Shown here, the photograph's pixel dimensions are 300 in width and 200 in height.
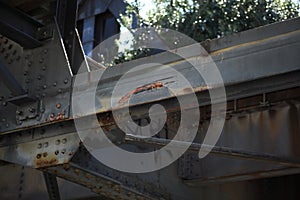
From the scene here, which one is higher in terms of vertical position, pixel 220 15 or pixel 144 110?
pixel 220 15

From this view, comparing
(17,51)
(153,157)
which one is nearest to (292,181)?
(153,157)

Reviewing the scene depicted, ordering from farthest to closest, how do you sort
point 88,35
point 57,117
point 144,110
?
point 88,35, point 57,117, point 144,110

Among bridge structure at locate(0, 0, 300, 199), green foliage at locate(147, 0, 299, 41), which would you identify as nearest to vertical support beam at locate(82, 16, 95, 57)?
green foliage at locate(147, 0, 299, 41)

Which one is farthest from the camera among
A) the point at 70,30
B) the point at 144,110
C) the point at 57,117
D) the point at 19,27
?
the point at 70,30

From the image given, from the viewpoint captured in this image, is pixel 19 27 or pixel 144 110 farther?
pixel 19 27

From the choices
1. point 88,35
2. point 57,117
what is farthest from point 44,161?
point 88,35

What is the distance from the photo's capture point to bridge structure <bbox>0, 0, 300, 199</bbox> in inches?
134

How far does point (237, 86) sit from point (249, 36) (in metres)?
0.36

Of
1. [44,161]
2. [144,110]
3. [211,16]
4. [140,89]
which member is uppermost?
[211,16]

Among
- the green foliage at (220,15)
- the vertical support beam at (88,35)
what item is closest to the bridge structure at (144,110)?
the green foliage at (220,15)

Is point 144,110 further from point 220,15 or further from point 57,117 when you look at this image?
point 220,15

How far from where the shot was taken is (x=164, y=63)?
3812mm

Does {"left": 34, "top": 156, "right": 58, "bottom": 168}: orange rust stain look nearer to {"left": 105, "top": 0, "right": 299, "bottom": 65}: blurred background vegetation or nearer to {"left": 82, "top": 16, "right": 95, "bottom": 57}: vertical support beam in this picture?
{"left": 105, "top": 0, "right": 299, "bottom": 65}: blurred background vegetation

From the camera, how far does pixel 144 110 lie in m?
3.82
